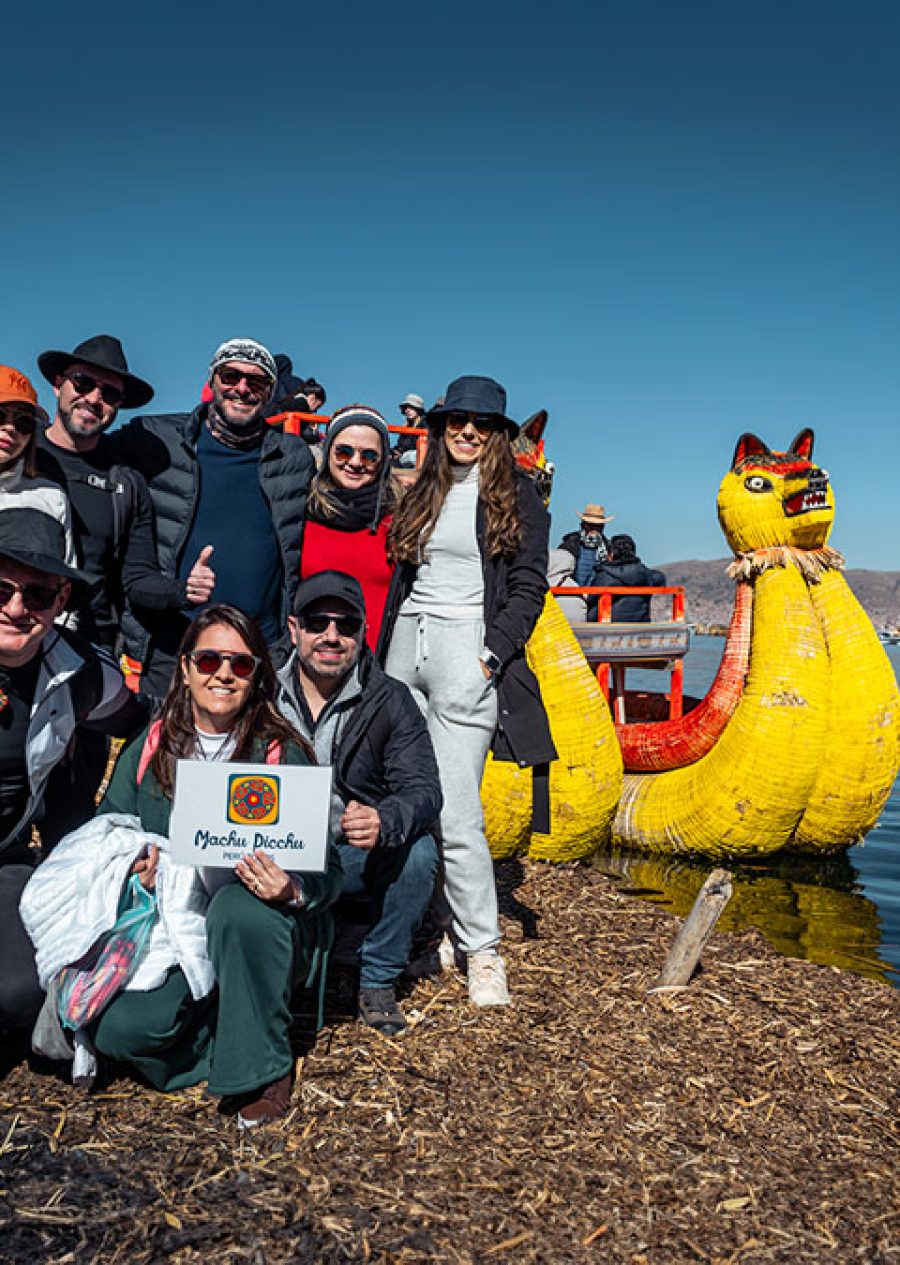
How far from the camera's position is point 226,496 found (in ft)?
14.2

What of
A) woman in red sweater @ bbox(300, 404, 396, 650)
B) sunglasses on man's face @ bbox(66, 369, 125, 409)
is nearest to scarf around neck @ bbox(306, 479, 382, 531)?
woman in red sweater @ bbox(300, 404, 396, 650)

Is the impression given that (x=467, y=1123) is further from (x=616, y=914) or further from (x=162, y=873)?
(x=616, y=914)

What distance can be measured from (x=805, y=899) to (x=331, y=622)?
6020mm

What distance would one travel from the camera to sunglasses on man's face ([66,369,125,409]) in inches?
159

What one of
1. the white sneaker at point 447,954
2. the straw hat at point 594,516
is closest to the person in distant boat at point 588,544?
the straw hat at point 594,516

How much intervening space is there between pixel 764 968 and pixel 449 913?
63.0 inches

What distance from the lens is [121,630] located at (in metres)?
4.28

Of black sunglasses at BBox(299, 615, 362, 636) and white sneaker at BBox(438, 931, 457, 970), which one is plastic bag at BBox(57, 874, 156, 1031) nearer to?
black sunglasses at BBox(299, 615, 362, 636)

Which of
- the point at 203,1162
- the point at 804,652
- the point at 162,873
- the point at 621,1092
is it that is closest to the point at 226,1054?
the point at 203,1162

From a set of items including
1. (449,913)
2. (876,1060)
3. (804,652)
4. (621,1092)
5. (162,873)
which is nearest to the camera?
(162,873)

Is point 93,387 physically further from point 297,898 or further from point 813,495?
point 813,495

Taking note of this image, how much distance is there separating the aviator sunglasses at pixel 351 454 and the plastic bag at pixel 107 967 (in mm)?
1832

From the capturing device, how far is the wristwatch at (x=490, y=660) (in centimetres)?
417

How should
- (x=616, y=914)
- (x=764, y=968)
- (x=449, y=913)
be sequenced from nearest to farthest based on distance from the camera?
1. (x=449, y=913)
2. (x=764, y=968)
3. (x=616, y=914)
